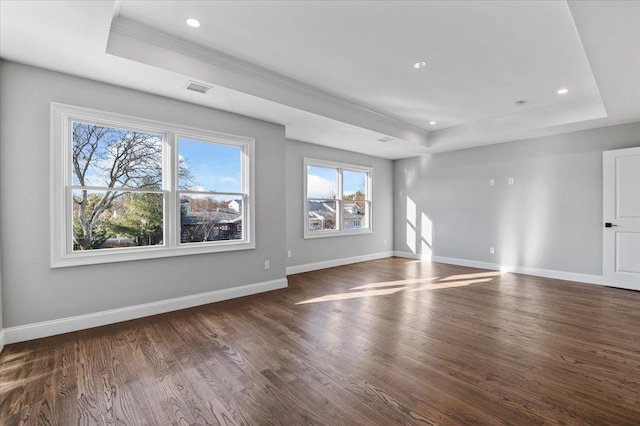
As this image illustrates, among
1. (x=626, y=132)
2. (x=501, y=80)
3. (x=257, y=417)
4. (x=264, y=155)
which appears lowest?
(x=257, y=417)

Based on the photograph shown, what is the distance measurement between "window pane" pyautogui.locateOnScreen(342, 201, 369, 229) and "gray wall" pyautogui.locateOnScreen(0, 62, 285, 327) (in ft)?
11.8

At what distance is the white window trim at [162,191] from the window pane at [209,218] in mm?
109

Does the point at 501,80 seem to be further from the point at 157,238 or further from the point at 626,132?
the point at 157,238

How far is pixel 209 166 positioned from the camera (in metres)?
3.97

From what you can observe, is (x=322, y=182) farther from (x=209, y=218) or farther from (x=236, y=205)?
(x=209, y=218)

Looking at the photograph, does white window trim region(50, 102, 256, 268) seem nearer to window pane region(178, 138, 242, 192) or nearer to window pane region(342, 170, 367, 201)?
window pane region(178, 138, 242, 192)

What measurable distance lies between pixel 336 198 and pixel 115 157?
4.18 meters

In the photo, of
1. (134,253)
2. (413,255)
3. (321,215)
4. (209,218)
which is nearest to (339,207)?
(321,215)

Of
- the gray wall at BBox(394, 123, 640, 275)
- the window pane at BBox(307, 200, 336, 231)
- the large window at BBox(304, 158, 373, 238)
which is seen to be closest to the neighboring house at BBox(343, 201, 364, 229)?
the large window at BBox(304, 158, 373, 238)

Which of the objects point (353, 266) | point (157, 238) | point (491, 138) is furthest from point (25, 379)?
point (491, 138)

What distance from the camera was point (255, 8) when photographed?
2361 millimetres

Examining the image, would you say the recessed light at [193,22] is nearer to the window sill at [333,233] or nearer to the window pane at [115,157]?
the window pane at [115,157]

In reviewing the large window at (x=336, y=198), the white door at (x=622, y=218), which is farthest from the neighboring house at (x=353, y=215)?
the white door at (x=622, y=218)

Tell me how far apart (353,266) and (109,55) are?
17.2 ft
